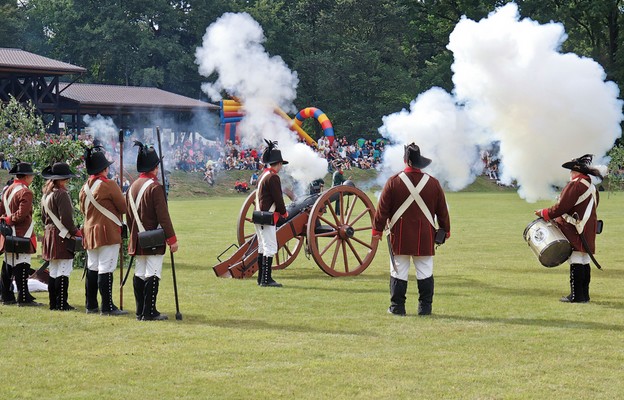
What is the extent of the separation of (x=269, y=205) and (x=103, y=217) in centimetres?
284

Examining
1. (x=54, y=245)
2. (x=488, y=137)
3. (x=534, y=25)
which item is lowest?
(x=54, y=245)

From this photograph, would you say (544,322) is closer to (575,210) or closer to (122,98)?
(575,210)

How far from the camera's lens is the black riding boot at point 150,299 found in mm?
8633

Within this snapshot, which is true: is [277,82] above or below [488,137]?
above

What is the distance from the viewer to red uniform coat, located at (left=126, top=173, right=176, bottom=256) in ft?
27.9

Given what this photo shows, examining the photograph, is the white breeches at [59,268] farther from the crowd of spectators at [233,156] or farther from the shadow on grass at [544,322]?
the crowd of spectators at [233,156]

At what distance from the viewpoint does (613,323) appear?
27.5 ft

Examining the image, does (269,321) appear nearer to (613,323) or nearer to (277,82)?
(613,323)

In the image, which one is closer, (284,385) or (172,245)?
(284,385)

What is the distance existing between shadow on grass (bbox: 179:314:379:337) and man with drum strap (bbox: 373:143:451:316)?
991 mm

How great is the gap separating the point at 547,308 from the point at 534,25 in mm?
4796

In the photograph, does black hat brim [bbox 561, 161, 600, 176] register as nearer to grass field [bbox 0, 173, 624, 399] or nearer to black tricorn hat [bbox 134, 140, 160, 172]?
grass field [bbox 0, 173, 624, 399]

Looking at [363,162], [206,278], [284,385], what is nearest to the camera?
[284,385]

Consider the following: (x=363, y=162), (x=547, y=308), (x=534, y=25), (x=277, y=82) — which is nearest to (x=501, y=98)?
(x=534, y=25)
